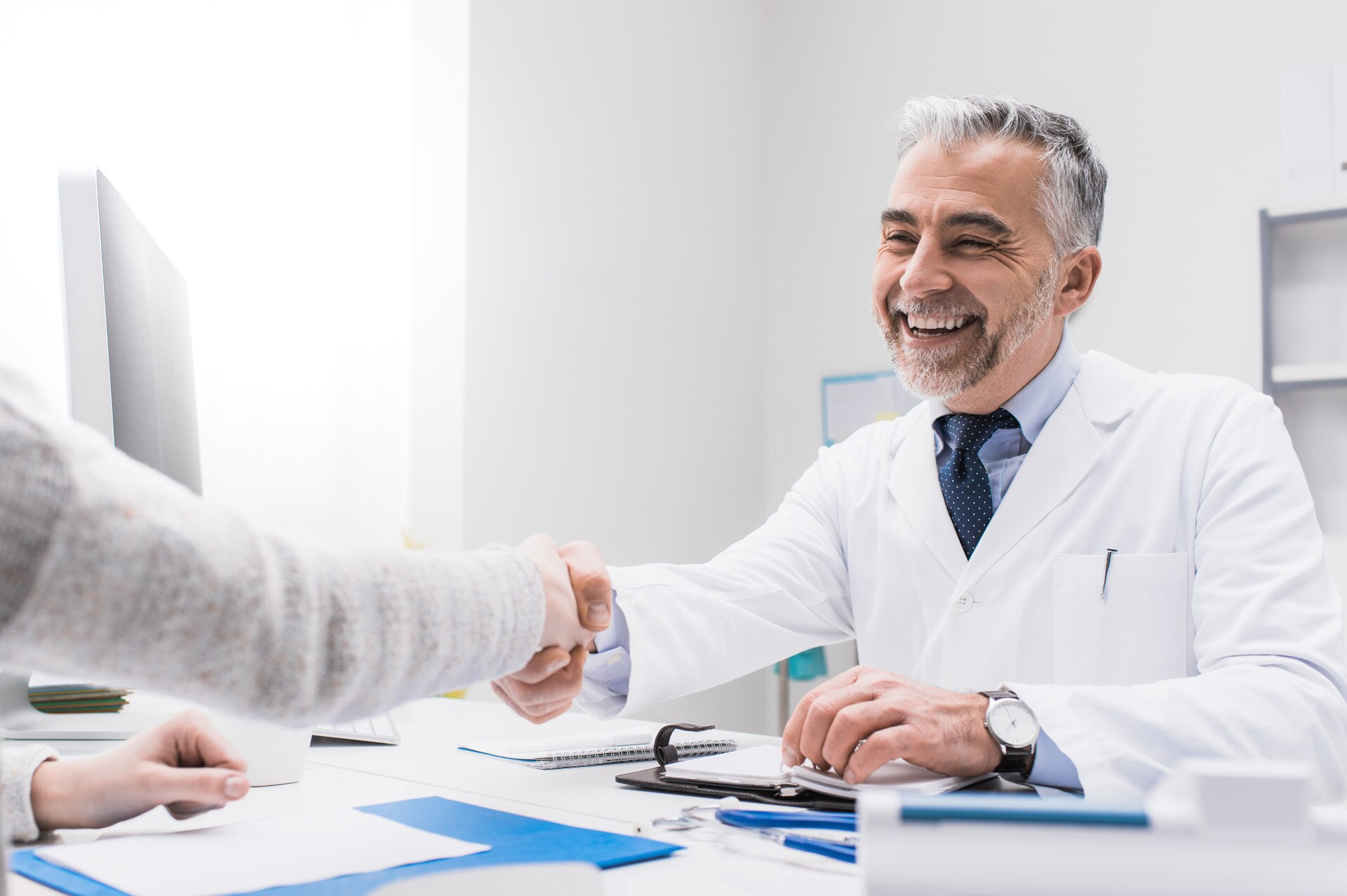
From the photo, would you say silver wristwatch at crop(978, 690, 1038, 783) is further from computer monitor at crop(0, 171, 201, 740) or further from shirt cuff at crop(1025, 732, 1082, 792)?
computer monitor at crop(0, 171, 201, 740)

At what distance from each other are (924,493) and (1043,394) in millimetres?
217

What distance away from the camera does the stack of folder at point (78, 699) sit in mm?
1242

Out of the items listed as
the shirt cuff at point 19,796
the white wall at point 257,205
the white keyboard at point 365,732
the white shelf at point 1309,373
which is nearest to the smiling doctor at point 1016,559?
the white keyboard at point 365,732

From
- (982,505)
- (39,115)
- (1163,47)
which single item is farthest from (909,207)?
(1163,47)

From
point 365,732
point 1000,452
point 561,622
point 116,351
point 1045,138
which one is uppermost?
point 1045,138

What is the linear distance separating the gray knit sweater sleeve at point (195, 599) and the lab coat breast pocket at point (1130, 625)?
37.5 inches

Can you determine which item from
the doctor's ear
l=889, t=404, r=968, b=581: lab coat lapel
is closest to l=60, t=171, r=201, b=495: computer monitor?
l=889, t=404, r=968, b=581: lab coat lapel

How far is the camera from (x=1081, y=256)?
160 centimetres

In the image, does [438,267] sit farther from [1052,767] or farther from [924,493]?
[1052,767]

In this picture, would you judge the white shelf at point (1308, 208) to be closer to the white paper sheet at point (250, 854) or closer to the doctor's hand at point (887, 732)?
the doctor's hand at point (887, 732)

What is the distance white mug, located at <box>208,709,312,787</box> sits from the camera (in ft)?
3.11

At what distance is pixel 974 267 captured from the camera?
1.52 m

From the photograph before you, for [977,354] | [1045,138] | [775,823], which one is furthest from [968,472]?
[775,823]

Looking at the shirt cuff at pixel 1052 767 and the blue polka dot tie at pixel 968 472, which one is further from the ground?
the blue polka dot tie at pixel 968 472
